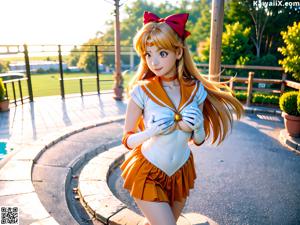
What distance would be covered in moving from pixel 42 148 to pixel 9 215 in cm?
202

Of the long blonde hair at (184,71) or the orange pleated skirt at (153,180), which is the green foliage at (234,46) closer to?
the long blonde hair at (184,71)

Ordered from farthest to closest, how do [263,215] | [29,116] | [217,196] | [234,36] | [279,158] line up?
[234,36] < [29,116] < [279,158] < [217,196] < [263,215]

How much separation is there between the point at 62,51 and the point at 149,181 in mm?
8473

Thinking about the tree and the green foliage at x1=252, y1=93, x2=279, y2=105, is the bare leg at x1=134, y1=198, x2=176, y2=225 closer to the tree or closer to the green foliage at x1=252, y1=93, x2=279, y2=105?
the green foliage at x1=252, y1=93, x2=279, y2=105

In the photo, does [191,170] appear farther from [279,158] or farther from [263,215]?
[279,158]

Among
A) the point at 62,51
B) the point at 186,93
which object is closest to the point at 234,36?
the point at 62,51

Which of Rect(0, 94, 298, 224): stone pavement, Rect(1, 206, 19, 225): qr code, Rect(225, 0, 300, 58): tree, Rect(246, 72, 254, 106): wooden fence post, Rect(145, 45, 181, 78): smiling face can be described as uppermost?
Rect(225, 0, 300, 58): tree

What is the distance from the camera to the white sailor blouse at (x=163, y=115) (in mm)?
1909

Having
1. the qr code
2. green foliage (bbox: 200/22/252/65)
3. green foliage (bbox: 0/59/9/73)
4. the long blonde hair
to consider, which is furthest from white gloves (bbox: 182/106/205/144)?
green foliage (bbox: 0/59/9/73)

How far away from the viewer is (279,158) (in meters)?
4.73

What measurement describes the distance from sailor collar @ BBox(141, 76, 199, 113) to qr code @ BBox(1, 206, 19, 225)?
1.81 m

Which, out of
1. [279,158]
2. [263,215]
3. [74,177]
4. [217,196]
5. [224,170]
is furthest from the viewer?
[279,158]

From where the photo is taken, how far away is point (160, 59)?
1.92m

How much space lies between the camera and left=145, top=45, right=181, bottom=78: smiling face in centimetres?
192
